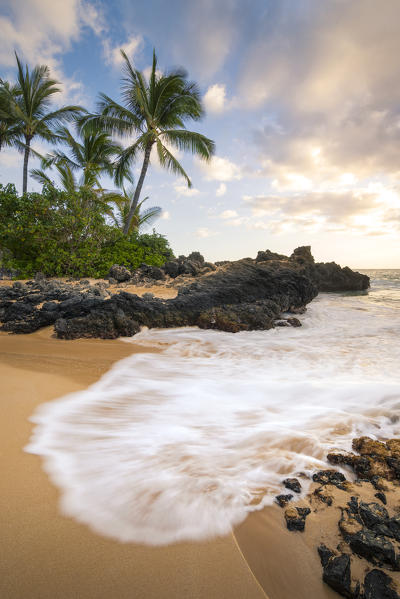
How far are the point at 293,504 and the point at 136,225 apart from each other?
1942 cm

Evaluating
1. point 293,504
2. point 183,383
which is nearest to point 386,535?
point 293,504

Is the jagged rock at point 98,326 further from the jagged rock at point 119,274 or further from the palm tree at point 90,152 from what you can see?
the palm tree at point 90,152

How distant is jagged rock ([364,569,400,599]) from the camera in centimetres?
90

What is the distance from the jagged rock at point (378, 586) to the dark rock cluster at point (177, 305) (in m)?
4.59

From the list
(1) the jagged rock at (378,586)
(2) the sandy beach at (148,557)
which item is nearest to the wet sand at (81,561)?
(2) the sandy beach at (148,557)

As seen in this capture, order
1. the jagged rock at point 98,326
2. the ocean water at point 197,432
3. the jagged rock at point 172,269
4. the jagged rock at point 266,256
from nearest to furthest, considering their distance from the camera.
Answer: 1. the ocean water at point 197,432
2. the jagged rock at point 98,326
3. the jagged rock at point 172,269
4. the jagged rock at point 266,256

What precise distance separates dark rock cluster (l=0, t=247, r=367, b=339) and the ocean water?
1.28 metres

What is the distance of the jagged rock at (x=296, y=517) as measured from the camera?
1217 mm

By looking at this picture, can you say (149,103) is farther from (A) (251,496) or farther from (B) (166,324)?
(A) (251,496)

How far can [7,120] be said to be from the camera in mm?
17547

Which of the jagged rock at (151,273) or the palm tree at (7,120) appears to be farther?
the palm tree at (7,120)

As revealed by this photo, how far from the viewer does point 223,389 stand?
3.14m

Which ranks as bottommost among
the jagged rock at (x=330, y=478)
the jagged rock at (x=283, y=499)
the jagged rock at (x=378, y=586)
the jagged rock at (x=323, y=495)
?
the jagged rock at (x=330, y=478)

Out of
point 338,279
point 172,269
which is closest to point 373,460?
point 172,269
